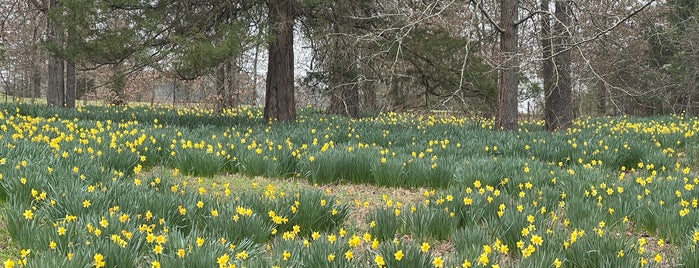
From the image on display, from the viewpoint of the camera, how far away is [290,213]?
3496 millimetres

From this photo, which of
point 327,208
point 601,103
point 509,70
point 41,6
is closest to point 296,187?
point 327,208

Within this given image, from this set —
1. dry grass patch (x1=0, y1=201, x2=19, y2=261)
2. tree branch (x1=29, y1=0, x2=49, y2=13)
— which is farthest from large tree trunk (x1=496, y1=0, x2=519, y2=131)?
tree branch (x1=29, y1=0, x2=49, y2=13)

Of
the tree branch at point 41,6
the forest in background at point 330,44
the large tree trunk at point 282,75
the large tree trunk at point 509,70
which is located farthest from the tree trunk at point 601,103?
the tree branch at point 41,6

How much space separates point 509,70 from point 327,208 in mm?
6328

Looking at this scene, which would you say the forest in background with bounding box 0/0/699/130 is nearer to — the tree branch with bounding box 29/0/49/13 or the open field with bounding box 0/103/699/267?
the tree branch with bounding box 29/0/49/13

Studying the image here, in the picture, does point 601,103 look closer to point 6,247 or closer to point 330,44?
point 330,44

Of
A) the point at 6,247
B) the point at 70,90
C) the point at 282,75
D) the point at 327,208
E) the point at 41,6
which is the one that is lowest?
the point at 6,247

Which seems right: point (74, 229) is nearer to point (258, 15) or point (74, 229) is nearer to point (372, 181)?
point (372, 181)

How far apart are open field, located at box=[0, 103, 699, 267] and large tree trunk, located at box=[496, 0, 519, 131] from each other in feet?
8.32

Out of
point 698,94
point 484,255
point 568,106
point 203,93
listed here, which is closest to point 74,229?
point 484,255

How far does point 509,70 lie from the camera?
9.10m

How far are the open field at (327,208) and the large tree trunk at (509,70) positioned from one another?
2.54 m

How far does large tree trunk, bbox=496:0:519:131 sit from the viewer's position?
912 cm

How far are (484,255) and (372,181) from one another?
3259 millimetres
